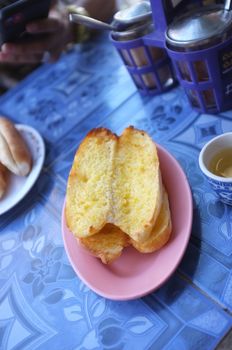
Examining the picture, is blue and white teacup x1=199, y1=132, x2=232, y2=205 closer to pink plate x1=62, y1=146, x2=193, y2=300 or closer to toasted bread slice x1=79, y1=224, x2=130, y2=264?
pink plate x1=62, y1=146, x2=193, y2=300

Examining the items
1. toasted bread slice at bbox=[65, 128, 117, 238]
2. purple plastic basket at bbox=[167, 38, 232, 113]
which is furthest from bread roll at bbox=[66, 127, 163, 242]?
purple plastic basket at bbox=[167, 38, 232, 113]

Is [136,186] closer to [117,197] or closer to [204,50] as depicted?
[117,197]

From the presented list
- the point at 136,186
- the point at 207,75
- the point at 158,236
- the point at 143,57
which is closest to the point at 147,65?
the point at 143,57

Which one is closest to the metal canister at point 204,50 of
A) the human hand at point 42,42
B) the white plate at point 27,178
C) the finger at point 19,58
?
the white plate at point 27,178

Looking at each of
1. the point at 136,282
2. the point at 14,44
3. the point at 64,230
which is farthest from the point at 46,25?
the point at 136,282

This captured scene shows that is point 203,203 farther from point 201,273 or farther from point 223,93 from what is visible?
point 223,93

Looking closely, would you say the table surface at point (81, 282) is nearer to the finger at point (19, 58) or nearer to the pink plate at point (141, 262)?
the pink plate at point (141, 262)
